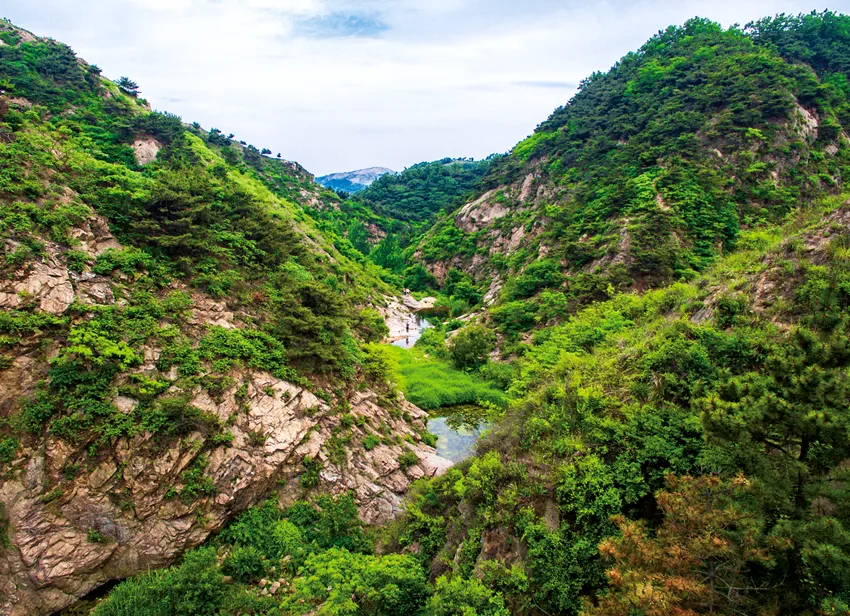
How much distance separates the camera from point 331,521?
A: 1529cm

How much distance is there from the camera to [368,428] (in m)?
20.3

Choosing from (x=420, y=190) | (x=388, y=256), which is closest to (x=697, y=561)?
(x=388, y=256)

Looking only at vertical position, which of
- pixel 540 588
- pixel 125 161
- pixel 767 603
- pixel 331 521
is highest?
pixel 125 161

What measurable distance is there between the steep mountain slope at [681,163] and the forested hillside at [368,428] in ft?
3.09

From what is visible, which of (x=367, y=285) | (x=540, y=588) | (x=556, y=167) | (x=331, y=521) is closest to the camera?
(x=540, y=588)

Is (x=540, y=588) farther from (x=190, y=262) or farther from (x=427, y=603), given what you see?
(x=190, y=262)

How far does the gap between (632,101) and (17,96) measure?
6185 cm

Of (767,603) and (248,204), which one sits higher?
(248,204)

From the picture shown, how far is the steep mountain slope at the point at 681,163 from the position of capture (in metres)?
33.0

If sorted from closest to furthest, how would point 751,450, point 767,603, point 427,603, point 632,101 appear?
point 767,603 < point 751,450 < point 427,603 < point 632,101

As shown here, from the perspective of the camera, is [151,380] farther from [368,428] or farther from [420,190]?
[420,190]

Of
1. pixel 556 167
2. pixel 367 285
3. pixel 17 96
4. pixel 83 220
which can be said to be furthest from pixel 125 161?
pixel 556 167

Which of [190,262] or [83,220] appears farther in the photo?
[190,262]

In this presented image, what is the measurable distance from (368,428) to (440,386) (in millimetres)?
11302
